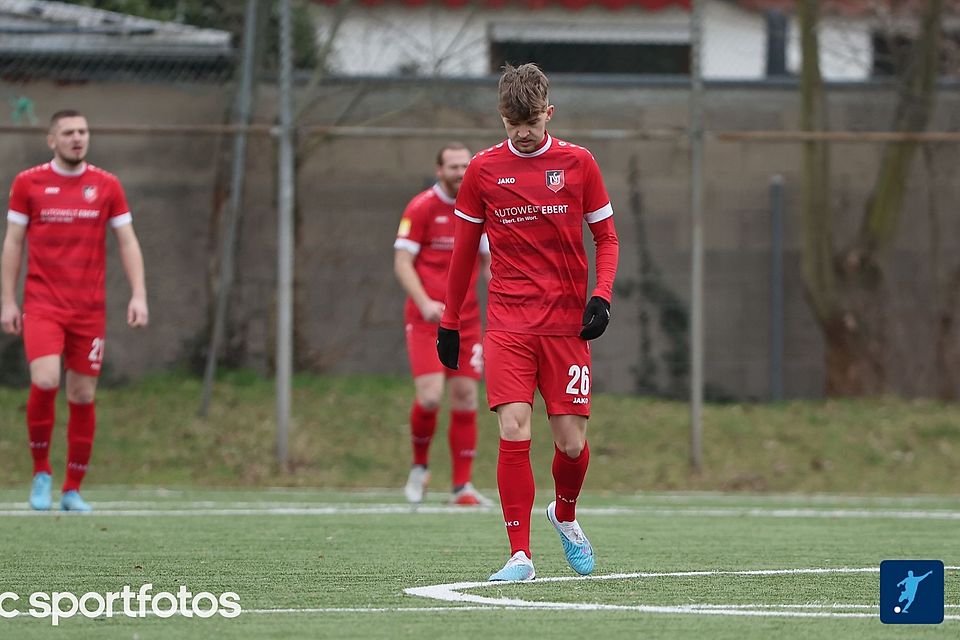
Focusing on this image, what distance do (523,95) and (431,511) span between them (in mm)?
4080

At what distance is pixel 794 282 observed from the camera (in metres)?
14.6

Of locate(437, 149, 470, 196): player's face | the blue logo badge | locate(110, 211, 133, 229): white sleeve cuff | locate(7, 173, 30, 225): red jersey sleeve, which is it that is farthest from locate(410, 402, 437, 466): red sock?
the blue logo badge

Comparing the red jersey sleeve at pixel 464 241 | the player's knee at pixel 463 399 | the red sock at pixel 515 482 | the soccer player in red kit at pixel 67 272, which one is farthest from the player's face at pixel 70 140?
the red sock at pixel 515 482

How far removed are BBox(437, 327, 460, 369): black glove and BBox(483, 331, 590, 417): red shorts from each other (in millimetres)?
123

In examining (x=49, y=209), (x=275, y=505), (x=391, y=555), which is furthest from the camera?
(x=275, y=505)

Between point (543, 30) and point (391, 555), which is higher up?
point (543, 30)

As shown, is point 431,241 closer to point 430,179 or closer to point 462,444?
point 462,444

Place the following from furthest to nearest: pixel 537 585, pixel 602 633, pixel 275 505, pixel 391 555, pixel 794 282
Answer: pixel 794 282 → pixel 275 505 → pixel 391 555 → pixel 537 585 → pixel 602 633

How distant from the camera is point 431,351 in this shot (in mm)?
10398

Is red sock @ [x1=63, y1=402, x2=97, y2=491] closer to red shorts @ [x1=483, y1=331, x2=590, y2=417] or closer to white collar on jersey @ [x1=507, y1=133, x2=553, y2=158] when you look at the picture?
red shorts @ [x1=483, y1=331, x2=590, y2=417]

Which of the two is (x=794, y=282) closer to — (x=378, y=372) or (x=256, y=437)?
(x=378, y=372)

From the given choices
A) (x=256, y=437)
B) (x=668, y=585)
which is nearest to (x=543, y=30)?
(x=256, y=437)

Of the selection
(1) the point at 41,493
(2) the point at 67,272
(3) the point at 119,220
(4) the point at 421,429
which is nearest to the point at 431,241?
(4) the point at 421,429

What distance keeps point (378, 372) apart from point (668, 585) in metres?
8.15
